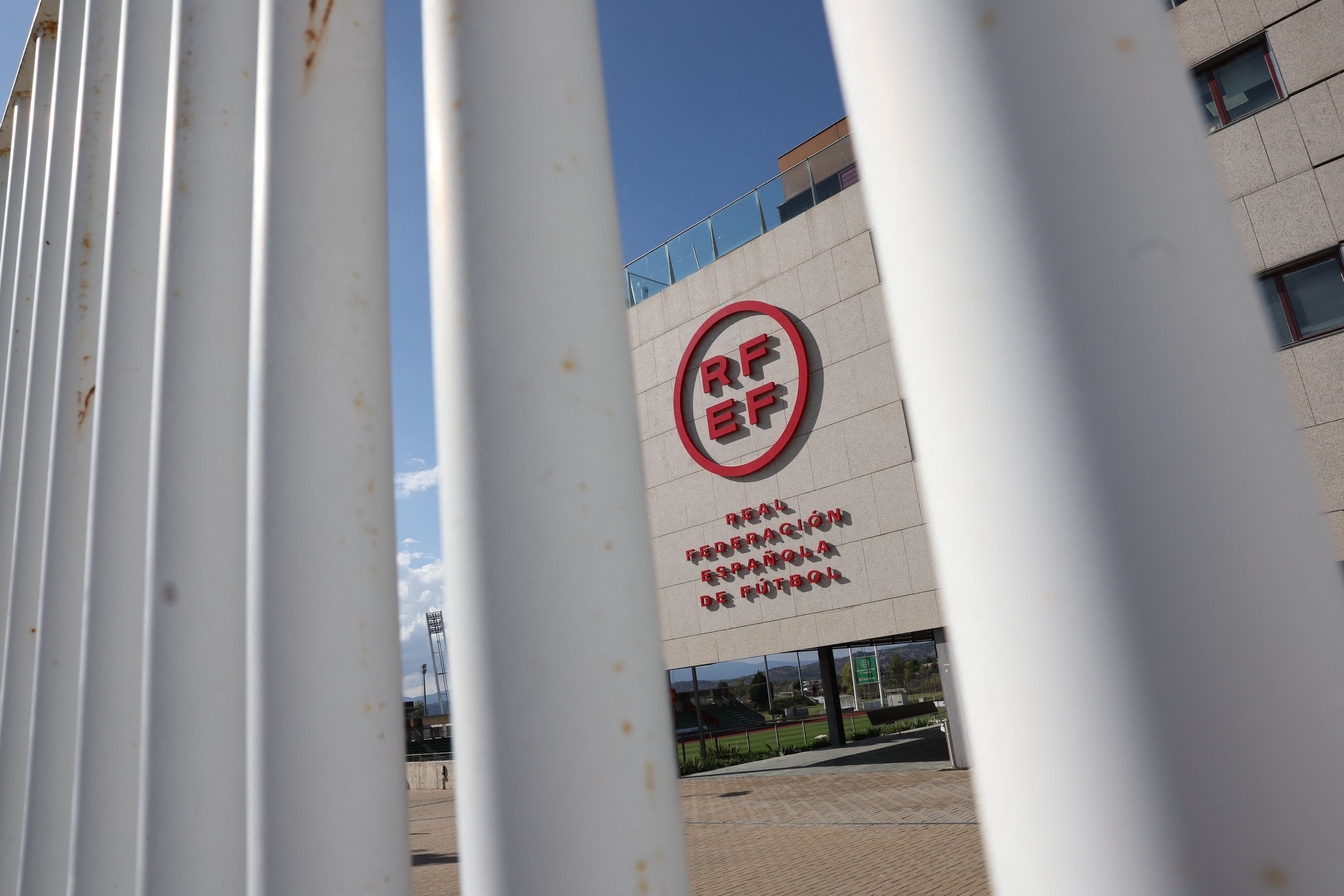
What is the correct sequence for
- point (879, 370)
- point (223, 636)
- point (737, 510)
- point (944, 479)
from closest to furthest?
point (944, 479) < point (223, 636) < point (879, 370) < point (737, 510)

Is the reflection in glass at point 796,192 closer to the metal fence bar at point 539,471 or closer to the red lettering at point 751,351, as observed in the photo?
the red lettering at point 751,351

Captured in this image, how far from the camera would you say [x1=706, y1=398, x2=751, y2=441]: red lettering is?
2453cm

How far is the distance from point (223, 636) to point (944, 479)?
2.91 metres

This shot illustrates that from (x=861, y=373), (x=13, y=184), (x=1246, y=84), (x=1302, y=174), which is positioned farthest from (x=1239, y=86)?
(x=13, y=184)

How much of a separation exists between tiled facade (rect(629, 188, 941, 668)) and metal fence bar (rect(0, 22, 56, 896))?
42.0ft

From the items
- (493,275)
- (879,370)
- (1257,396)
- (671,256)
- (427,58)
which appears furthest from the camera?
(671,256)

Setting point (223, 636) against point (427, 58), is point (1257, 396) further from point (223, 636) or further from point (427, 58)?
point (223, 636)

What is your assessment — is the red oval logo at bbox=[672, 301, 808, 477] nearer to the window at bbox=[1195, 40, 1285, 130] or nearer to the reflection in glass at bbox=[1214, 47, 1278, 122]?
the window at bbox=[1195, 40, 1285, 130]

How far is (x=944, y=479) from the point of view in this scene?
796 mm

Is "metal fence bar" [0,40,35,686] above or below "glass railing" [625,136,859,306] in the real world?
below

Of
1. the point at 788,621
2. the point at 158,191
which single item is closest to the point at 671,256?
the point at 788,621

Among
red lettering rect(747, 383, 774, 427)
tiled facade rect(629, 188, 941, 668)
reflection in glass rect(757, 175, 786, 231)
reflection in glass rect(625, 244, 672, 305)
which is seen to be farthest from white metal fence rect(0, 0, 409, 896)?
reflection in glass rect(625, 244, 672, 305)

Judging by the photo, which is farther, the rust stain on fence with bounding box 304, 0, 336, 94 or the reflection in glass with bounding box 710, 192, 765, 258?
the reflection in glass with bounding box 710, 192, 765, 258

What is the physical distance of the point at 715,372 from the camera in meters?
25.2
